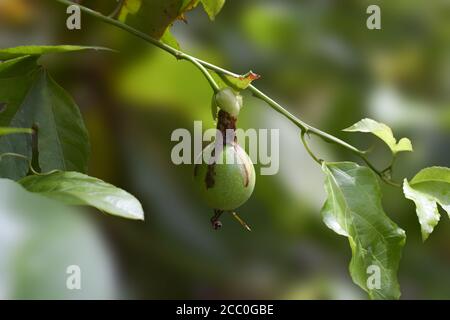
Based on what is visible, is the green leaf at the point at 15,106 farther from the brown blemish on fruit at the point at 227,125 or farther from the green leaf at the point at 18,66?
the brown blemish on fruit at the point at 227,125

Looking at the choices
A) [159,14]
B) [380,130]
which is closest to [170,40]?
[159,14]

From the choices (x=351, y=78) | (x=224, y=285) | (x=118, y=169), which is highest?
(x=351, y=78)

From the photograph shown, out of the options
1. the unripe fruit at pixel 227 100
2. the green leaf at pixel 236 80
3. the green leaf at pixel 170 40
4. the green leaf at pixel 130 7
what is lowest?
the unripe fruit at pixel 227 100

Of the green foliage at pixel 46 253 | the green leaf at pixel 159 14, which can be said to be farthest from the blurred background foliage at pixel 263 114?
the green foliage at pixel 46 253

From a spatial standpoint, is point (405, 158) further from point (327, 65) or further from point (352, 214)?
point (352, 214)

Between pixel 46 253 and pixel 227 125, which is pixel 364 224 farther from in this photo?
pixel 46 253

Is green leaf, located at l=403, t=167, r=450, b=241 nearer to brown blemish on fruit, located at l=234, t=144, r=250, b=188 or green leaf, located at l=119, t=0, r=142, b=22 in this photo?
brown blemish on fruit, located at l=234, t=144, r=250, b=188

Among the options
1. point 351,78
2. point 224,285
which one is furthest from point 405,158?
point 224,285
